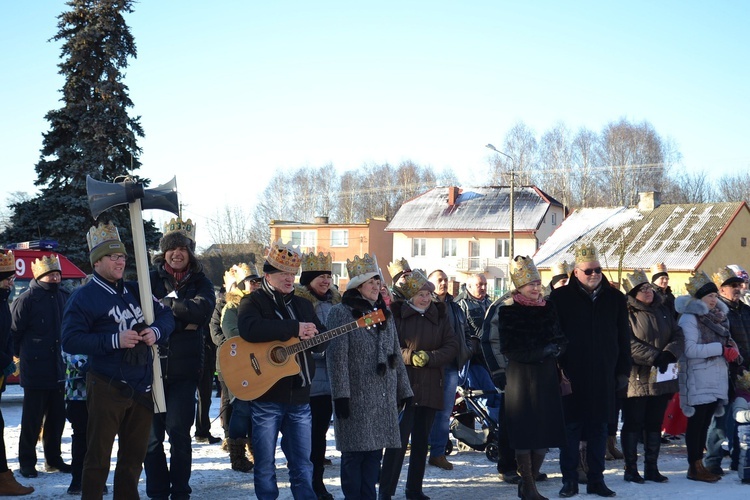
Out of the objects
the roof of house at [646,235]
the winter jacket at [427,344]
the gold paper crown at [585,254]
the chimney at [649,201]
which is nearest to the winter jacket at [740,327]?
the gold paper crown at [585,254]

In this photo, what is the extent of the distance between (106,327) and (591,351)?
4.45m

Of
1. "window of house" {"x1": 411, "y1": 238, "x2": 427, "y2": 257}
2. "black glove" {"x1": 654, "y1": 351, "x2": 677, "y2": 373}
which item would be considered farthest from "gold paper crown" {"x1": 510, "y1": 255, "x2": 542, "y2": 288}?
"window of house" {"x1": 411, "y1": 238, "x2": 427, "y2": 257}

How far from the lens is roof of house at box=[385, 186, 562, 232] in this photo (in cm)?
6562

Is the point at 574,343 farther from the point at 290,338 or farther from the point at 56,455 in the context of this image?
the point at 56,455

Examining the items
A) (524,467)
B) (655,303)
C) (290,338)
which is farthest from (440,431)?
(290,338)

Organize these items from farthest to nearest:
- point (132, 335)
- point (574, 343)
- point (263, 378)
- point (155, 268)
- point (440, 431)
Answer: point (440, 431)
point (574, 343)
point (155, 268)
point (263, 378)
point (132, 335)

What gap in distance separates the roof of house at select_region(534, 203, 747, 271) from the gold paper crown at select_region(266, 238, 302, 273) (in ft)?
133

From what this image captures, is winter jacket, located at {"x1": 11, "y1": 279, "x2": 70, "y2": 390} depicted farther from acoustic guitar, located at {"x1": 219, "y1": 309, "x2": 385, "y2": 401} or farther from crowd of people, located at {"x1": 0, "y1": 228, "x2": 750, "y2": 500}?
acoustic guitar, located at {"x1": 219, "y1": 309, "x2": 385, "y2": 401}

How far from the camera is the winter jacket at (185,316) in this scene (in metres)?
6.89

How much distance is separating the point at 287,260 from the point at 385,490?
2283 millimetres

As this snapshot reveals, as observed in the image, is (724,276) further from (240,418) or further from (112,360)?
(112,360)

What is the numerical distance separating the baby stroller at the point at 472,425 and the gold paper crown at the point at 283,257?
12.8ft

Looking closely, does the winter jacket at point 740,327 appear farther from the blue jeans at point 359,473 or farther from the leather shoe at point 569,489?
the blue jeans at point 359,473

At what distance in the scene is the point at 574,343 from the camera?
8.16m
